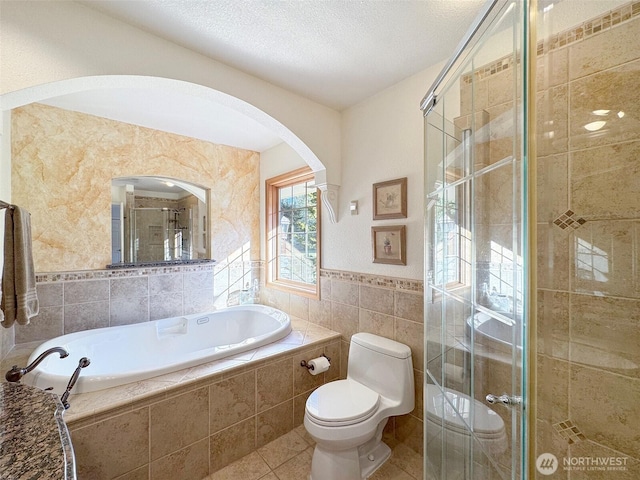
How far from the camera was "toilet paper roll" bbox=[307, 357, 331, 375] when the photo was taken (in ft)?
6.48

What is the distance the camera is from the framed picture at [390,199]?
Answer: 1.85m

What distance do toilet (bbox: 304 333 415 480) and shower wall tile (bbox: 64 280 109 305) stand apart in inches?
81.2

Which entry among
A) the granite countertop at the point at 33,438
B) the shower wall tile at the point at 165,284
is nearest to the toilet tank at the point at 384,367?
the granite countertop at the point at 33,438

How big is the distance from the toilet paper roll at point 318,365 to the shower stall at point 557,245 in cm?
98

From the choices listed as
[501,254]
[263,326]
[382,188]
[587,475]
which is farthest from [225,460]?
[382,188]

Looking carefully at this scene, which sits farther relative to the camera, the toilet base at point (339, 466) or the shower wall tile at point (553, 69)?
the toilet base at point (339, 466)

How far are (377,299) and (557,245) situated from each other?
3.84 feet

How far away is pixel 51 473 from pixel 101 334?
2.01 metres

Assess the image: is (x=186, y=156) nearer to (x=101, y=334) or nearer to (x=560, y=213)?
(x=101, y=334)

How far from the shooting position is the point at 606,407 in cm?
99

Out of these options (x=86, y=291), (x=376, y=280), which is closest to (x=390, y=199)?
(x=376, y=280)

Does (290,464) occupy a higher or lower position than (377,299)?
lower

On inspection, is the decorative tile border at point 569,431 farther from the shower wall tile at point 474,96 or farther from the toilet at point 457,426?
the shower wall tile at point 474,96

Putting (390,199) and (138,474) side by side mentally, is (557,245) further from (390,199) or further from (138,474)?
A: (138,474)
